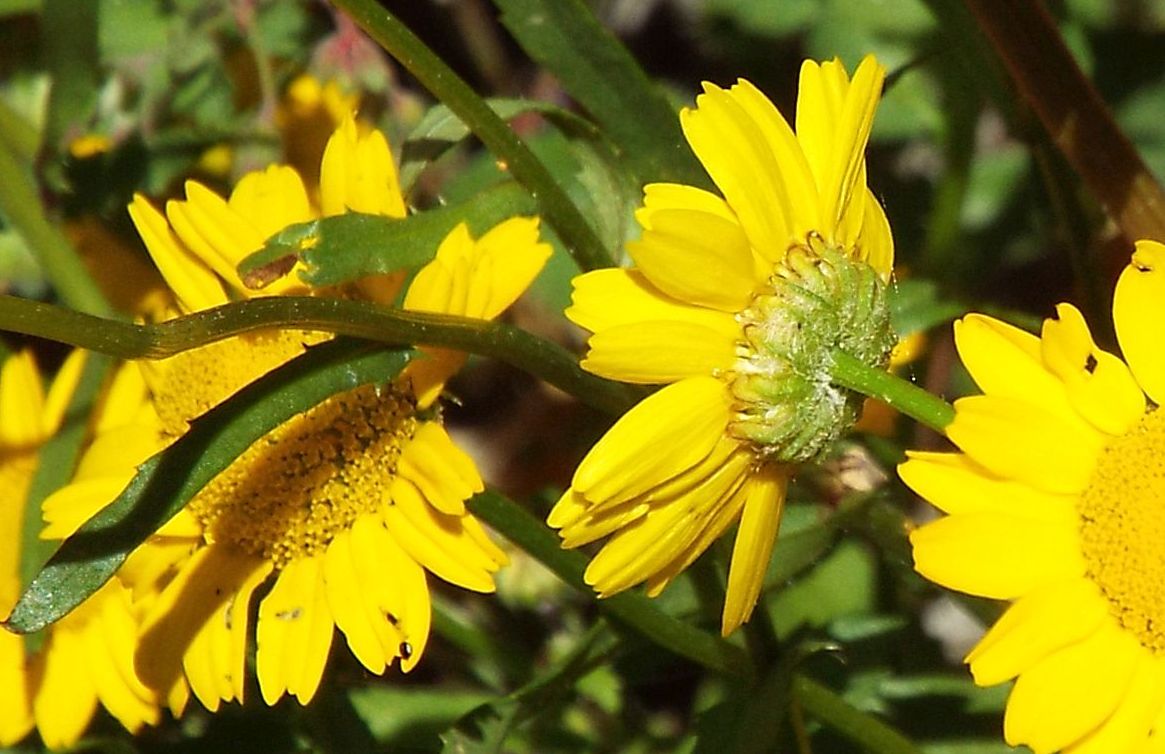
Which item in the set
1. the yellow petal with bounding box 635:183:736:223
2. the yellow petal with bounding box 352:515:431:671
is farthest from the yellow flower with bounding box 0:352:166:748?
the yellow petal with bounding box 635:183:736:223

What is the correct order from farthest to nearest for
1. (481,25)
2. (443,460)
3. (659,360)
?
1. (481,25)
2. (443,460)
3. (659,360)

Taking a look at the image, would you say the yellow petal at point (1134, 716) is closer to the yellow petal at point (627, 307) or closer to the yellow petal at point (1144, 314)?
the yellow petal at point (1144, 314)

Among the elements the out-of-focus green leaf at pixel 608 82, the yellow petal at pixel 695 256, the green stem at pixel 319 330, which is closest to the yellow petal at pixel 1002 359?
the yellow petal at pixel 695 256

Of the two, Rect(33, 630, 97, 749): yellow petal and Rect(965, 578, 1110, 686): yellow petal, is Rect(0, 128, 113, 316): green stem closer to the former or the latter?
Rect(33, 630, 97, 749): yellow petal

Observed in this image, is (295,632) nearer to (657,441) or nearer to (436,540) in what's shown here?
(436,540)

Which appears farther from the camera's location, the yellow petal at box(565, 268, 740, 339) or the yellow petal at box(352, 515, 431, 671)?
the yellow petal at box(352, 515, 431, 671)

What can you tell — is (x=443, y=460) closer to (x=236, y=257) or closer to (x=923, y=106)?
(x=236, y=257)

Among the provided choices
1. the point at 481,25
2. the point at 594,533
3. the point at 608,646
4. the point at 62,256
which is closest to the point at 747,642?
the point at 608,646

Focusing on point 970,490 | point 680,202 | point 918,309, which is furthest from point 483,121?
point 918,309
